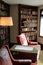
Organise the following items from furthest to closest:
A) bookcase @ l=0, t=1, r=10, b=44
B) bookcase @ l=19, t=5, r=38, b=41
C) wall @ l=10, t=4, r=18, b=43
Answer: bookcase @ l=19, t=5, r=38, b=41, wall @ l=10, t=4, r=18, b=43, bookcase @ l=0, t=1, r=10, b=44

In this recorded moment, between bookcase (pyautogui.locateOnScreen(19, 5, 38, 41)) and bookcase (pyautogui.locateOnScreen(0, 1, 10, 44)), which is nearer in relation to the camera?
bookcase (pyautogui.locateOnScreen(0, 1, 10, 44))

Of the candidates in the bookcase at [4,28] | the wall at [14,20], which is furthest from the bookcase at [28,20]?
the bookcase at [4,28]

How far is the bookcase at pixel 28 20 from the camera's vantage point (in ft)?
25.7

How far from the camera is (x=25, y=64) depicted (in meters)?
3.01

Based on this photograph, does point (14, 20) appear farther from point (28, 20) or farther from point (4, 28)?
point (4, 28)

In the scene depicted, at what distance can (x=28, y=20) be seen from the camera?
804 centimetres

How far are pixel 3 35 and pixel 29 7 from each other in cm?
234

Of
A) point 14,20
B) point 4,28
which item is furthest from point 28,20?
point 4,28

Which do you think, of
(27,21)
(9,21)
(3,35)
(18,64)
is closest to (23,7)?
(27,21)

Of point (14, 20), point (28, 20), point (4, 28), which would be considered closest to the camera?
point (4, 28)

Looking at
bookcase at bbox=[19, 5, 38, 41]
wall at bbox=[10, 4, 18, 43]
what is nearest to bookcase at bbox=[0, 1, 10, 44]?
wall at bbox=[10, 4, 18, 43]

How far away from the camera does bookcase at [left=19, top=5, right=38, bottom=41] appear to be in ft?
25.7

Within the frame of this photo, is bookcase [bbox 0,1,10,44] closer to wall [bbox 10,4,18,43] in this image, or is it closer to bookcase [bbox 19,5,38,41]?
wall [bbox 10,4,18,43]

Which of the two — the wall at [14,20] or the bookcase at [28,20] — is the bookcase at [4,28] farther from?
the bookcase at [28,20]
